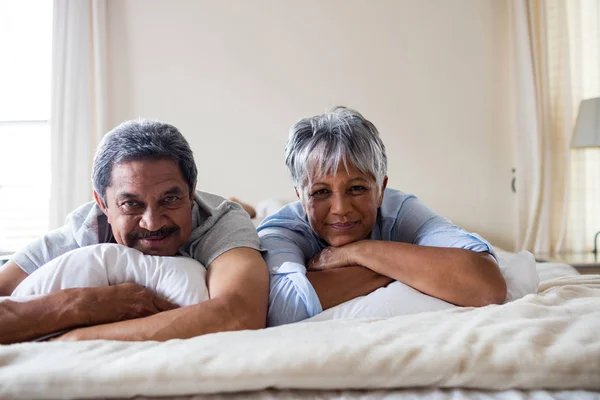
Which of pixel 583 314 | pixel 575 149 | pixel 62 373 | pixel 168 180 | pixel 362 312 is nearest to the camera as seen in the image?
pixel 62 373

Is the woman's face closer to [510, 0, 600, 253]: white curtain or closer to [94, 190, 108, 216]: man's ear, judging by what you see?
[94, 190, 108, 216]: man's ear

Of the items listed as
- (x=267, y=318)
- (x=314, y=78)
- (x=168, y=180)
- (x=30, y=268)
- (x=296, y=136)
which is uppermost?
(x=314, y=78)

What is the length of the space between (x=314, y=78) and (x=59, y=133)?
6.16ft

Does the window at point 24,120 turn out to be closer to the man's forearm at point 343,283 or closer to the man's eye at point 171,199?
the man's eye at point 171,199

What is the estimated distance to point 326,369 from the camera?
765 millimetres

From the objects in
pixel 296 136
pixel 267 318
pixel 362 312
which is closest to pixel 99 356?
pixel 267 318

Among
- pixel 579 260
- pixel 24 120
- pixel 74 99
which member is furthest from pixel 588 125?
pixel 24 120

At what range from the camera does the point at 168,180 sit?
1305 millimetres

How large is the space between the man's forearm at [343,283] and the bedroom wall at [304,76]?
2541 millimetres

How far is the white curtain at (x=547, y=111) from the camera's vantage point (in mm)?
3695

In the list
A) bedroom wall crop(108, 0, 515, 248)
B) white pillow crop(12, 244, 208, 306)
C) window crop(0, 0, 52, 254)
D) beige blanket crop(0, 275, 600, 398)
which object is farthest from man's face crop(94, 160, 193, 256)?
window crop(0, 0, 52, 254)

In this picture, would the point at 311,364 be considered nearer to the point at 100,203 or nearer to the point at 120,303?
the point at 120,303

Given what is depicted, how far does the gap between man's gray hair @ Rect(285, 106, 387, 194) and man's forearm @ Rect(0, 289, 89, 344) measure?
64 centimetres

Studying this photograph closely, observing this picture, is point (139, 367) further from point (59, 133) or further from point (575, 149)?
point (575, 149)
